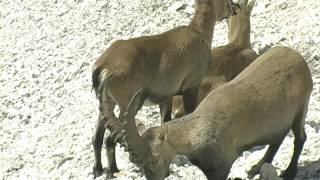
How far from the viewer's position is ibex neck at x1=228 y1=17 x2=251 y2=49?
37.6ft

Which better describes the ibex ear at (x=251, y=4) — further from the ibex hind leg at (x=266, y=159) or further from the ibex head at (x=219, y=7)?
the ibex hind leg at (x=266, y=159)

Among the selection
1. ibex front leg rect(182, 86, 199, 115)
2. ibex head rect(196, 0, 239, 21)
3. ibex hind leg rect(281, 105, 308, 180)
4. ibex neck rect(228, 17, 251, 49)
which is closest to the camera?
ibex hind leg rect(281, 105, 308, 180)

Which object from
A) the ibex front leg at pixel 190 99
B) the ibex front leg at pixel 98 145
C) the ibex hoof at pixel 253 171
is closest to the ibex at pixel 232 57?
the ibex front leg at pixel 190 99

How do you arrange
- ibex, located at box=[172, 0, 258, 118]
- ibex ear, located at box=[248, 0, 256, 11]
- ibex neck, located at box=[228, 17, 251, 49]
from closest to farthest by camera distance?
ibex, located at box=[172, 0, 258, 118] < ibex neck, located at box=[228, 17, 251, 49] < ibex ear, located at box=[248, 0, 256, 11]

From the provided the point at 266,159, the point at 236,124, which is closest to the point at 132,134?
the point at 236,124

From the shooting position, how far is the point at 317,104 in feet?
32.8

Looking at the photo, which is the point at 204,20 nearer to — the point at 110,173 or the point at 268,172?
the point at 110,173

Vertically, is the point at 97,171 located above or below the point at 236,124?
below

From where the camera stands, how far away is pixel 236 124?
7852mm

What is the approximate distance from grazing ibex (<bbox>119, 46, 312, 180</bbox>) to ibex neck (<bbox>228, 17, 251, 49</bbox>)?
2734mm

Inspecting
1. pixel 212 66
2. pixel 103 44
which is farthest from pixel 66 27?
pixel 212 66

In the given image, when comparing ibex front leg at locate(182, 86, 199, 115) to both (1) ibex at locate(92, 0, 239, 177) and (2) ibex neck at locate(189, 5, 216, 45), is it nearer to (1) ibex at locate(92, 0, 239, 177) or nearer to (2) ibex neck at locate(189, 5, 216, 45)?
(1) ibex at locate(92, 0, 239, 177)

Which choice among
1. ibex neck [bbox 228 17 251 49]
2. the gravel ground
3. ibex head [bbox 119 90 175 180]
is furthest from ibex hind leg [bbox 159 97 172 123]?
ibex head [bbox 119 90 175 180]

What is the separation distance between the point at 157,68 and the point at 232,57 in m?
1.92
